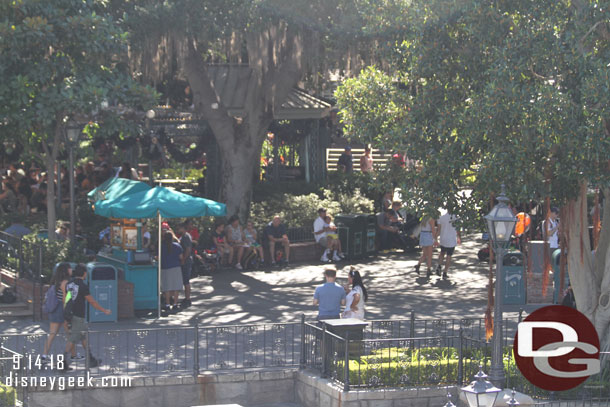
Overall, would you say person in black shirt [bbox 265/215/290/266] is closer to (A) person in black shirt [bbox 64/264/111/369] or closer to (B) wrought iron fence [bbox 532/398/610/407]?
(A) person in black shirt [bbox 64/264/111/369]

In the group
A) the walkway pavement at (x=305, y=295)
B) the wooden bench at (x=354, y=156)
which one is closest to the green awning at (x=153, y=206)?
the walkway pavement at (x=305, y=295)

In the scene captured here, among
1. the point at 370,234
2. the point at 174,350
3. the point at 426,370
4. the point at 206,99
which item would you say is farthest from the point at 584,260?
the point at 206,99

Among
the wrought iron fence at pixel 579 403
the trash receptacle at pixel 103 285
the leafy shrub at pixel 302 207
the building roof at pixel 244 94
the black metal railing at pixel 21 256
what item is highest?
the building roof at pixel 244 94

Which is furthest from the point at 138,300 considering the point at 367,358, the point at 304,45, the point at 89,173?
the point at 89,173

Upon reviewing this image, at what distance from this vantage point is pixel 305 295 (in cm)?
2150

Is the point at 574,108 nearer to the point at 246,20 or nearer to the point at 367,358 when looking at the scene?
the point at 367,358

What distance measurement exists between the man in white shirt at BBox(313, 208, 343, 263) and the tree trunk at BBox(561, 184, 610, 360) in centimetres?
1009

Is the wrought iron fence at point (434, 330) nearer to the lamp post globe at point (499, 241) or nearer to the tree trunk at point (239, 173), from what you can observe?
the lamp post globe at point (499, 241)

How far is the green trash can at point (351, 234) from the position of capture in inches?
1022

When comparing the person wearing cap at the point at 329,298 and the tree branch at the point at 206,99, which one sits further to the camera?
the tree branch at the point at 206,99

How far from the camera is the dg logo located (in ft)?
47.6

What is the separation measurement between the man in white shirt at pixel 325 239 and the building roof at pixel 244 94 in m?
5.26

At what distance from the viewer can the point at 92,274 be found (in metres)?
18.1

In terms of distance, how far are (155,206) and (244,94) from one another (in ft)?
36.4
